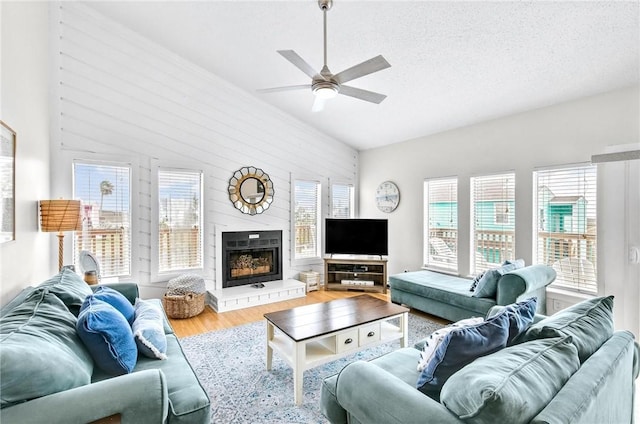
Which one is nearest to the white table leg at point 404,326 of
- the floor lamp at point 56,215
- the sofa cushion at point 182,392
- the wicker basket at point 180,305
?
the sofa cushion at point 182,392

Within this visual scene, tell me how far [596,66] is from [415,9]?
1828 millimetres

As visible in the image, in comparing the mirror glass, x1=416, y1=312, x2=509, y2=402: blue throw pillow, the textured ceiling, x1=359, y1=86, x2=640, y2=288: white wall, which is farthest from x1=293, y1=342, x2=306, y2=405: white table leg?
x1=359, y1=86, x2=640, y2=288: white wall

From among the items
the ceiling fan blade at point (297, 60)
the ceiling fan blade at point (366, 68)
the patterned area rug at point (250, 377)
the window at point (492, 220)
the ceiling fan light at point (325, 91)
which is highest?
the ceiling fan blade at point (297, 60)

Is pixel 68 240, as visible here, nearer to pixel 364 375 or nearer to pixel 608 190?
pixel 364 375

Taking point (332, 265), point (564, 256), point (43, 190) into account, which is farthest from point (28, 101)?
point (564, 256)

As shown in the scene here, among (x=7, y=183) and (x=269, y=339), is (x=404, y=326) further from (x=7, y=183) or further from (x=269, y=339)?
(x=7, y=183)

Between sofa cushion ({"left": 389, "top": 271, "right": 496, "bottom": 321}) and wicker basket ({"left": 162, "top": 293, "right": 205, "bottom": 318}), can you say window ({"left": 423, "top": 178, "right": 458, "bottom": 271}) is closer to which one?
sofa cushion ({"left": 389, "top": 271, "right": 496, "bottom": 321})

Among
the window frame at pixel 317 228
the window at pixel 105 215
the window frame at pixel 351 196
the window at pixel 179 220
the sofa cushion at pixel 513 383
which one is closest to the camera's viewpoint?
the sofa cushion at pixel 513 383

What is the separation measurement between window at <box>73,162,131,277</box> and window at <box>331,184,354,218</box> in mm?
3443

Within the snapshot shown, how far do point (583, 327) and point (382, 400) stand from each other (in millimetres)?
1118

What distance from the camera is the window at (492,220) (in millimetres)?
4094

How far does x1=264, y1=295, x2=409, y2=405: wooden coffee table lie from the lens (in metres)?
2.32

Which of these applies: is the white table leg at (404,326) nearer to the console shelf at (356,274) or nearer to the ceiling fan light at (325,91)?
the ceiling fan light at (325,91)

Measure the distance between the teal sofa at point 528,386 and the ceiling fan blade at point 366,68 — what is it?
1.96m
